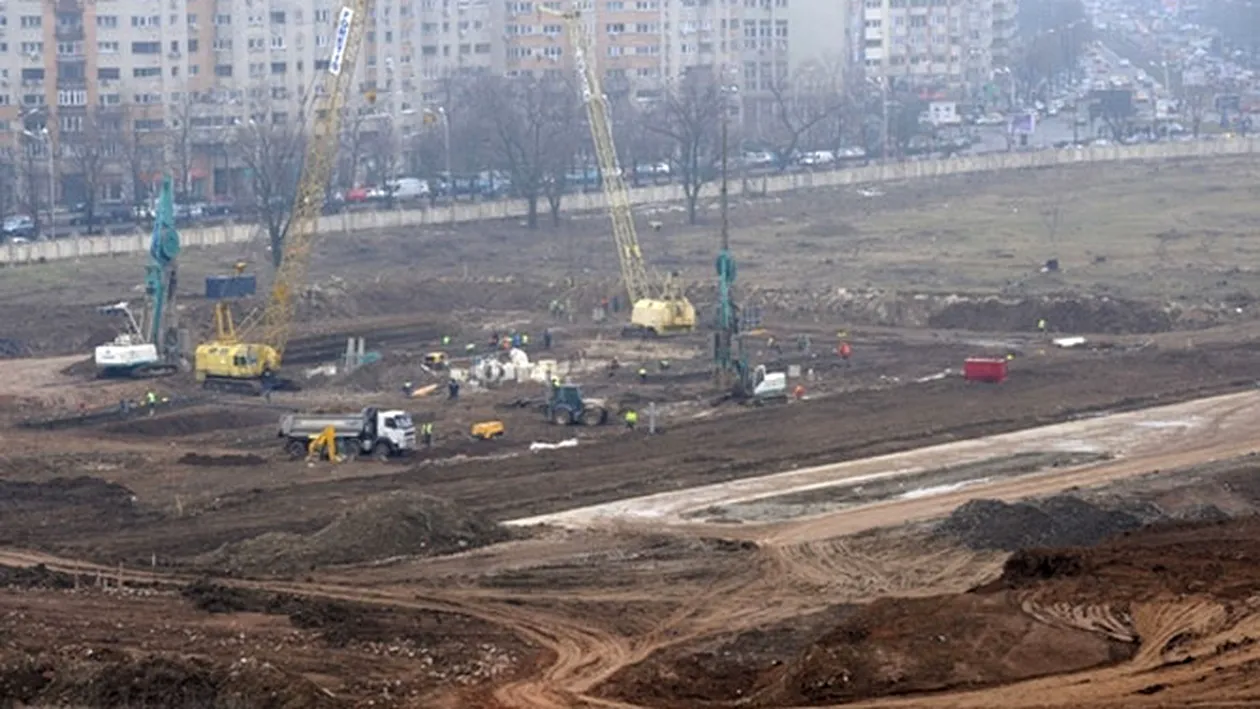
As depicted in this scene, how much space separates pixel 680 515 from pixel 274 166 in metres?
56.2

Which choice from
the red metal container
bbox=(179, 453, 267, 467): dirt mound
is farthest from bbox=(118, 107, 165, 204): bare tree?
bbox=(179, 453, 267, 467): dirt mound

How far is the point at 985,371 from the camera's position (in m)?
57.7

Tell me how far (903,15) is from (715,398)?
106 meters

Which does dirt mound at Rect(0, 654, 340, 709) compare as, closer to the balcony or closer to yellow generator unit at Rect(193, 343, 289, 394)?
yellow generator unit at Rect(193, 343, 289, 394)

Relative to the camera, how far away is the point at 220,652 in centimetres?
3092

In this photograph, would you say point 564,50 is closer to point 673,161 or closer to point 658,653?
point 673,161

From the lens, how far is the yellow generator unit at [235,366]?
62.2 m

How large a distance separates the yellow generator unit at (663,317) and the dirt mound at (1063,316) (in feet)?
24.8

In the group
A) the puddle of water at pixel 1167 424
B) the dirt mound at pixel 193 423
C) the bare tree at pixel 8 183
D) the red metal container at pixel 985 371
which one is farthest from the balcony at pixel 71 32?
the puddle of water at pixel 1167 424

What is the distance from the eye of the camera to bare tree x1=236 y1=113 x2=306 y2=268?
85938mm

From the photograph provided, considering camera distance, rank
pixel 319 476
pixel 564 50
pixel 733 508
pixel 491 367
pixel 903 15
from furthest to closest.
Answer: pixel 903 15
pixel 564 50
pixel 491 367
pixel 319 476
pixel 733 508

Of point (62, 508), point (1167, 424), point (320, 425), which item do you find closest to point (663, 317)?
point (1167, 424)

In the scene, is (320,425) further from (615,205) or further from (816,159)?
(816,159)

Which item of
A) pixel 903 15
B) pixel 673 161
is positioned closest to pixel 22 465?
pixel 673 161
